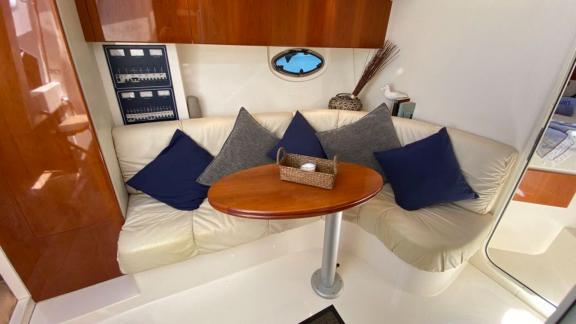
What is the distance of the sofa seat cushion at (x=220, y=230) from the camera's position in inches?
55.4

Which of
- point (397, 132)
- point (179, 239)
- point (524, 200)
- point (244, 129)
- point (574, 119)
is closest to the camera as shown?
point (179, 239)

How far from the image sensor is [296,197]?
1149 millimetres

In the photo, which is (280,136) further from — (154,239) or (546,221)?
(546,221)

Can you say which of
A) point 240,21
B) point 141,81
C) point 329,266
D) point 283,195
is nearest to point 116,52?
point 141,81

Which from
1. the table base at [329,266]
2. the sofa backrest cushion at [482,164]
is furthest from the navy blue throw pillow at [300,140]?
the sofa backrest cushion at [482,164]

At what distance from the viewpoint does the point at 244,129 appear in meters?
1.84

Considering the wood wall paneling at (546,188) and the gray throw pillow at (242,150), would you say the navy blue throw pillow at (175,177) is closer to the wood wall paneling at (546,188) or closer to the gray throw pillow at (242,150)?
the gray throw pillow at (242,150)

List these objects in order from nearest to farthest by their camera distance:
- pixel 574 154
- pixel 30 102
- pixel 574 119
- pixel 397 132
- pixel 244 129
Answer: pixel 30 102
pixel 574 119
pixel 574 154
pixel 244 129
pixel 397 132

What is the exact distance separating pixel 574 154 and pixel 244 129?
7.32ft

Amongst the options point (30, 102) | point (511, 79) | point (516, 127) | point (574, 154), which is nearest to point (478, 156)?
point (516, 127)

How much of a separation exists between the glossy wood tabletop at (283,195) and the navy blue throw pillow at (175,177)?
16.9 inches

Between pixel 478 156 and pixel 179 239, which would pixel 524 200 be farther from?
pixel 179 239

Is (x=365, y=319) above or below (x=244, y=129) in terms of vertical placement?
below

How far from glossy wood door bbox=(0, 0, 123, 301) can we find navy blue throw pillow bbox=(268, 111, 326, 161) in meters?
1.15
